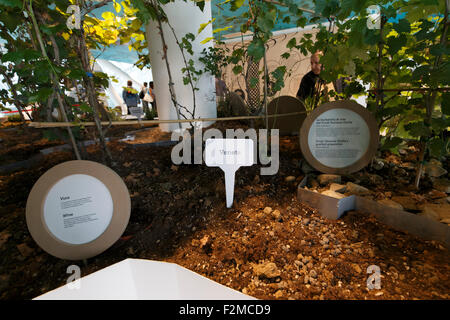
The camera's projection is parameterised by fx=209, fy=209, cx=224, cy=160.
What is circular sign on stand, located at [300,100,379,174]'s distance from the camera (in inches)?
43.3

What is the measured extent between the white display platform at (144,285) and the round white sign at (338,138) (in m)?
1.00

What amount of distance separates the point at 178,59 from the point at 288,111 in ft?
4.06

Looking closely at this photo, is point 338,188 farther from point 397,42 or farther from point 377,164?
point 397,42

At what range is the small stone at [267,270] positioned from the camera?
670 mm

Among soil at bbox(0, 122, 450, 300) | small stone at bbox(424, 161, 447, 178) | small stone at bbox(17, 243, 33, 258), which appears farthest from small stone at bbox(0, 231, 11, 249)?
small stone at bbox(424, 161, 447, 178)

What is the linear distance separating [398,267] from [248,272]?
0.47 meters

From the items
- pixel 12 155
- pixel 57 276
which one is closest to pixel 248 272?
pixel 57 276

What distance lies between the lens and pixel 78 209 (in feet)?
2.34

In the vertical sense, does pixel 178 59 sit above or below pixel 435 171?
above

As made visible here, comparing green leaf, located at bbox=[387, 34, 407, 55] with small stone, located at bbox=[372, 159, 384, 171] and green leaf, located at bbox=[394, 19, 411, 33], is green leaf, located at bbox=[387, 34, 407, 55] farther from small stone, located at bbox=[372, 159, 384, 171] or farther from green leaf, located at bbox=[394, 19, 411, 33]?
small stone, located at bbox=[372, 159, 384, 171]

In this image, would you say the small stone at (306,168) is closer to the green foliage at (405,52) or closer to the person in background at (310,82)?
the green foliage at (405,52)

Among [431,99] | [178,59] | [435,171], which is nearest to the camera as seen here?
[431,99]

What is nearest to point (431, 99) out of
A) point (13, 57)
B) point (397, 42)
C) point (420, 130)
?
point (420, 130)

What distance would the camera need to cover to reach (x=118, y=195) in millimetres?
785
